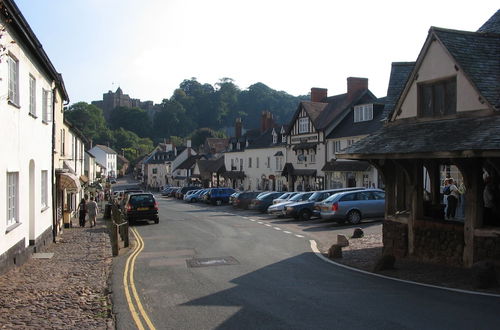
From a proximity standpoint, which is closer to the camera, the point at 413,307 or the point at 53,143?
the point at 413,307

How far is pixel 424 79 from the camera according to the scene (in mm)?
13812

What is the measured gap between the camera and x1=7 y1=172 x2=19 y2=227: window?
1260cm

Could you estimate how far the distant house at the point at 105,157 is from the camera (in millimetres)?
100525

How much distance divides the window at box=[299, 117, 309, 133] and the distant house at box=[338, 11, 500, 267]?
31.1m

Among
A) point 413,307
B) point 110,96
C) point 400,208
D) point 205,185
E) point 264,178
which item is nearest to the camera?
point 413,307


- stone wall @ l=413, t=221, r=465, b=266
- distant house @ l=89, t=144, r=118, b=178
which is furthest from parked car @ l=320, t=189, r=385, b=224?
distant house @ l=89, t=144, r=118, b=178

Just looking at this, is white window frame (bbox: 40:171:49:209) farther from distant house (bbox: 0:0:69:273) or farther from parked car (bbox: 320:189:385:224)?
parked car (bbox: 320:189:385:224)

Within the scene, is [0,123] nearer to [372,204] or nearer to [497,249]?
[497,249]

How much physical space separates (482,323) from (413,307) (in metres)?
1.31

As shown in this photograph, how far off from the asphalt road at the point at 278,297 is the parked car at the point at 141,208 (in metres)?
10.4

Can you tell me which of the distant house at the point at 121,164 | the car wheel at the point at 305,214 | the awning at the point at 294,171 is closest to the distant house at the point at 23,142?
the car wheel at the point at 305,214

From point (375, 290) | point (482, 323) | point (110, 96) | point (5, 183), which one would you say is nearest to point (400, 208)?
point (375, 290)

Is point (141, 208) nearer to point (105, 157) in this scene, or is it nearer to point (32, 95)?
point (32, 95)

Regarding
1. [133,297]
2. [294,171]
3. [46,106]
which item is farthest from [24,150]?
[294,171]
